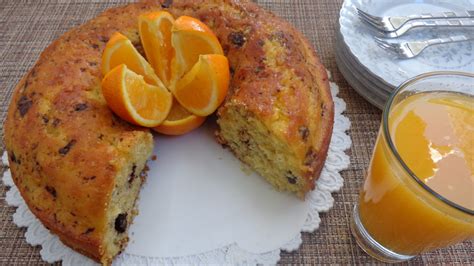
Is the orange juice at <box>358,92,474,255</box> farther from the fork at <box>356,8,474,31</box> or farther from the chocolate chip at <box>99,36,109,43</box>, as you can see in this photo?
the chocolate chip at <box>99,36,109,43</box>

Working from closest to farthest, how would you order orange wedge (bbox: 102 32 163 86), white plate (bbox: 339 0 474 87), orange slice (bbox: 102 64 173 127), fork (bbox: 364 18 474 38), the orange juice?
the orange juice → orange slice (bbox: 102 64 173 127) → orange wedge (bbox: 102 32 163 86) → white plate (bbox: 339 0 474 87) → fork (bbox: 364 18 474 38)

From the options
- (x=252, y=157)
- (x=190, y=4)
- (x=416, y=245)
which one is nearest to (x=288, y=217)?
(x=252, y=157)

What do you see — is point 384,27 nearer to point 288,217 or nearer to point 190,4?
point 190,4

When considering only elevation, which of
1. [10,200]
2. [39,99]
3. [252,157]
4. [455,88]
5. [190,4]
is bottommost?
[10,200]

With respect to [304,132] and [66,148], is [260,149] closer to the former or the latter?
[304,132]

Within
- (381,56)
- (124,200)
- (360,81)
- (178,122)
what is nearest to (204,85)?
(178,122)

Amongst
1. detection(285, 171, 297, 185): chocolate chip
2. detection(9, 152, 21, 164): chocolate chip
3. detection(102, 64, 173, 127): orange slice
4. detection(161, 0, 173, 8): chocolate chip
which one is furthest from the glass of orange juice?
detection(9, 152, 21, 164): chocolate chip
